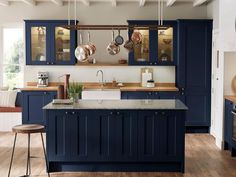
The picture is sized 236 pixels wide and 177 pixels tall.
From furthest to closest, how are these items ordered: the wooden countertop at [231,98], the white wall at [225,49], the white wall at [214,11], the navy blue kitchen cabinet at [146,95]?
the navy blue kitchen cabinet at [146,95], the white wall at [214,11], the white wall at [225,49], the wooden countertop at [231,98]

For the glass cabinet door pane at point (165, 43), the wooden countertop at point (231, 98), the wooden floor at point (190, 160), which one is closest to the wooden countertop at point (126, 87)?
the glass cabinet door pane at point (165, 43)

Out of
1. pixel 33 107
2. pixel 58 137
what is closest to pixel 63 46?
pixel 33 107

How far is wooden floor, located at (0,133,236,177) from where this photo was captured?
20.3 feet

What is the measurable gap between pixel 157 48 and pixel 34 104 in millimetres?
2796

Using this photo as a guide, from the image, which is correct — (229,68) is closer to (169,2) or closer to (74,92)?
(169,2)

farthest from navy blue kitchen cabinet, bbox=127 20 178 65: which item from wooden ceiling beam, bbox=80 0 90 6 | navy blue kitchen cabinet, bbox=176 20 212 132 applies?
Answer: wooden ceiling beam, bbox=80 0 90 6

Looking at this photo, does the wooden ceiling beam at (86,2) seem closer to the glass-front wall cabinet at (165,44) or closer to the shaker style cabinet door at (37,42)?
the shaker style cabinet door at (37,42)

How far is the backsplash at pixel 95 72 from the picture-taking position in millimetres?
9922

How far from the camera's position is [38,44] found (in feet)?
31.8

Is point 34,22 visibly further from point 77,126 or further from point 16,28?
point 77,126

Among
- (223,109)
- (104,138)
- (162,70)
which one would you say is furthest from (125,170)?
(162,70)

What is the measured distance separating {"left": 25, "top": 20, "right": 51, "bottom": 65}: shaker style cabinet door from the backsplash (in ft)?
0.96

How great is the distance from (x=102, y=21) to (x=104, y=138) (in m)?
4.23

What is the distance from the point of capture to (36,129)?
18.4 feet
